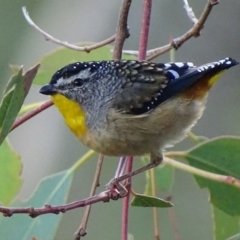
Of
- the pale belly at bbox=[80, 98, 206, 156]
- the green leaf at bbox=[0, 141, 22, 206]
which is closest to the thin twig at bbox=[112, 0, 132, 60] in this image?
the pale belly at bbox=[80, 98, 206, 156]

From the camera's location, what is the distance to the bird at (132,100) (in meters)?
1.70

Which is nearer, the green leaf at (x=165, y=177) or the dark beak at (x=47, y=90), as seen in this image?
the dark beak at (x=47, y=90)

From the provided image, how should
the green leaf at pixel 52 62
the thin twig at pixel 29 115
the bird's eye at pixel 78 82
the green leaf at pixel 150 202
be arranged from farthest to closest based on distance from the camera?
1. the green leaf at pixel 52 62
2. the bird's eye at pixel 78 82
3. the thin twig at pixel 29 115
4. the green leaf at pixel 150 202

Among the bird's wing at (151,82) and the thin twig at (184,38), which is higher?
the thin twig at (184,38)

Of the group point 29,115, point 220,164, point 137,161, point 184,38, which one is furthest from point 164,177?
point 137,161

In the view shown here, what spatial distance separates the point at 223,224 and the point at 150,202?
0.47 metres

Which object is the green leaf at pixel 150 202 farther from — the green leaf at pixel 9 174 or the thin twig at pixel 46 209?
the green leaf at pixel 9 174

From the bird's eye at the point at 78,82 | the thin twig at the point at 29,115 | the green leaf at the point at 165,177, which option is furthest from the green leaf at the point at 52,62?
the green leaf at the point at 165,177

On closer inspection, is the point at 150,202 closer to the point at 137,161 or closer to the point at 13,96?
the point at 13,96

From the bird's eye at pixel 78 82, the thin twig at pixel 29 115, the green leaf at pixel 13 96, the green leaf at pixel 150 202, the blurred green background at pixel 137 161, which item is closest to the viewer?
the green leaf at pixel 13 96

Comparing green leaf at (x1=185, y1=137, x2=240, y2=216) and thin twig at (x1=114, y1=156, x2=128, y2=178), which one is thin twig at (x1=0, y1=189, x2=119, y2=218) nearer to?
thin twig at (x1=114, y1=156, x2=128, y2=178)

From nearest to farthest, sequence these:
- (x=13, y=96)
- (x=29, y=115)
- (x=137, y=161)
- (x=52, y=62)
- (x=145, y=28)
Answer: (x=13, y=96), (x=29, y=115), (x=145, y=28), (x=52, y=62), (x=137, y=161)

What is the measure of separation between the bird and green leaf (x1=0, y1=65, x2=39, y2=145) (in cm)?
41

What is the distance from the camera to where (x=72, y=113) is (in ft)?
5.84
